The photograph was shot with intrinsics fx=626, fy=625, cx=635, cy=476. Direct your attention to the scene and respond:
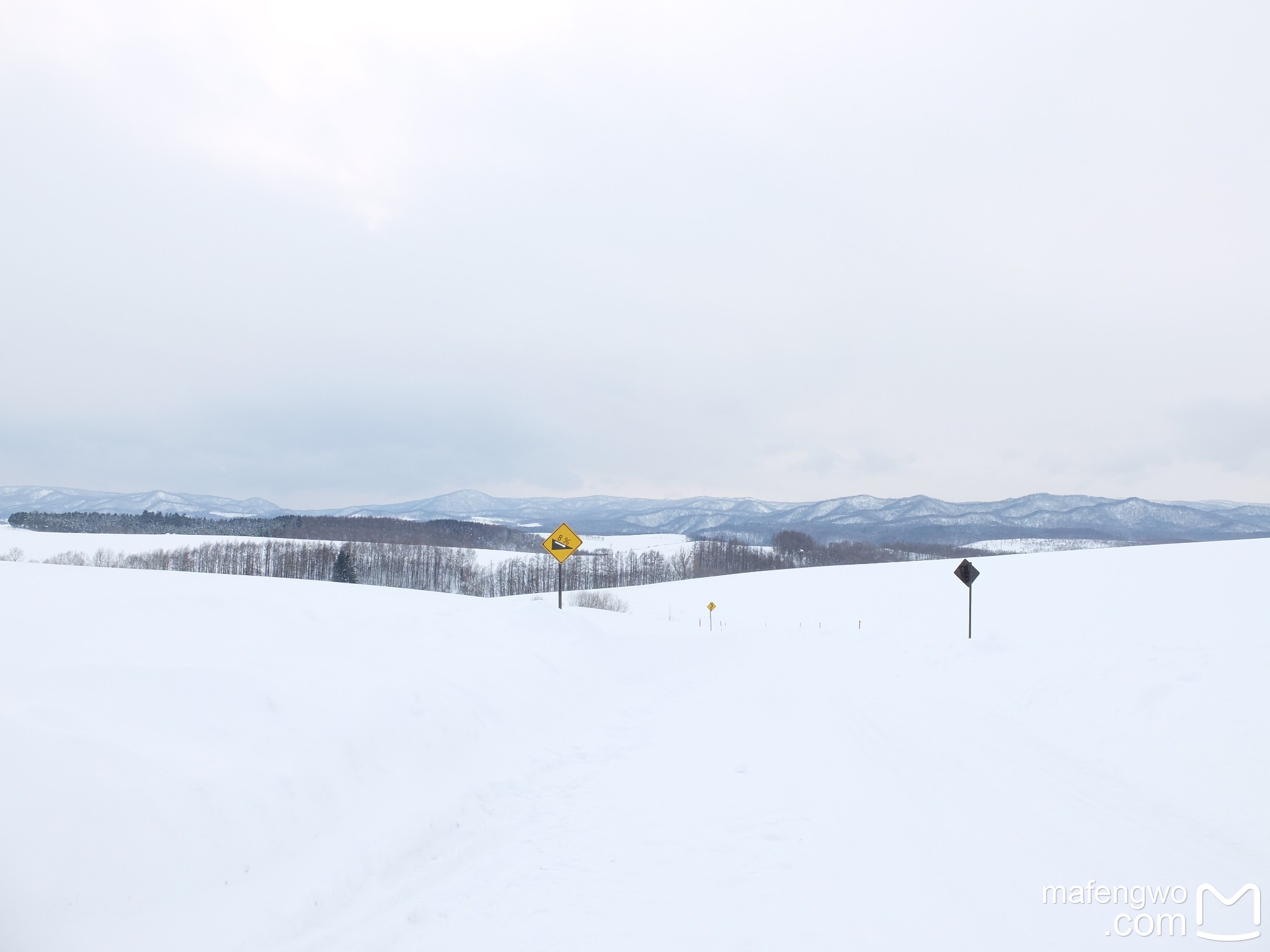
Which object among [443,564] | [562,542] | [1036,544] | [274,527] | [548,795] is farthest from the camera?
[1036,544]

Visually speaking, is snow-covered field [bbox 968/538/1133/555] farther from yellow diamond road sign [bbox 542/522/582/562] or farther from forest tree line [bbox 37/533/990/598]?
yellow diamond road sign [bbox 542/522/582/562]

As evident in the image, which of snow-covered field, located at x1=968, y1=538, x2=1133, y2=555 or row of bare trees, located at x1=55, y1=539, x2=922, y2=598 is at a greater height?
snow-covered field, located at x1=968, y1=538, x2=1133, y2=555

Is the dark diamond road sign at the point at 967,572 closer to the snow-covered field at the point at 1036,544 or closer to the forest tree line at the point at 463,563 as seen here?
the forest tree line at the point at 463,563

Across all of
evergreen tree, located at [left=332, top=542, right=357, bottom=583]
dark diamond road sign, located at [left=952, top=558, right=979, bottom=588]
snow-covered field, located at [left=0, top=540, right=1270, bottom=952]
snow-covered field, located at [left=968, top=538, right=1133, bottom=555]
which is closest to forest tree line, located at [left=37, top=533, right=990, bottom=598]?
evergreen tree, located at [left=332, top=542, right=357, bottom=583]

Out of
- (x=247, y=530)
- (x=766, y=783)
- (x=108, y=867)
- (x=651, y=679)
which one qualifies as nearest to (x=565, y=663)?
(x=651, y=679)

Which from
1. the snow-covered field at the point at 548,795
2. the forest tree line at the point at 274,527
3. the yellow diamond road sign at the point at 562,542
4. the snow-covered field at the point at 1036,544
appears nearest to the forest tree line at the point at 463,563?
the forest tree line at the point at 274,527

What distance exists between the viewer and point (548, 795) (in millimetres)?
6691

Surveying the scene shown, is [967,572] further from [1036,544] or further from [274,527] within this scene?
[1036,544]

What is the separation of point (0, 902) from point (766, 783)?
6.23 meters

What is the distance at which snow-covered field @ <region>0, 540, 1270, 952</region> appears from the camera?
4.07 metres

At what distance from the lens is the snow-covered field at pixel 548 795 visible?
Result: 407 cm

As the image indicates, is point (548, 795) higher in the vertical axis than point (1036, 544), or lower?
higher

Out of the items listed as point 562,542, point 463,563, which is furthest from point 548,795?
point 463,563

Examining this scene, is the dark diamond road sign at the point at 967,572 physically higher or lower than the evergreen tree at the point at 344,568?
higher
